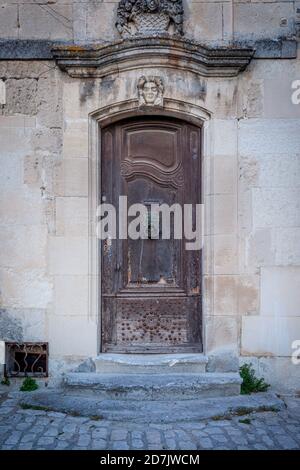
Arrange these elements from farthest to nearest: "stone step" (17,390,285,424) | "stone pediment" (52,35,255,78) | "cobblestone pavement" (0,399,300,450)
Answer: "stone pediment" (52,35,255,78) → "stone step" (17,390,285,424) → "cobblestone pavement" (0,399,300,450)

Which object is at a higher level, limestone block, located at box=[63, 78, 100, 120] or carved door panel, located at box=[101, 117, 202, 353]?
limestone block, located at box=[63, 78, 100, 120]

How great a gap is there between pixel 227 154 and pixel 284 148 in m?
0.57

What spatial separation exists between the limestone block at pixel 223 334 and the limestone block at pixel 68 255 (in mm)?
1390

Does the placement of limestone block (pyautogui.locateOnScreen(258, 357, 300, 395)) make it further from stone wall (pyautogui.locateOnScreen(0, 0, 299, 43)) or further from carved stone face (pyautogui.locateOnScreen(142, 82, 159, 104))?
stone wall (pyautogui.locateOnScreen(0, 0, 299, 43))

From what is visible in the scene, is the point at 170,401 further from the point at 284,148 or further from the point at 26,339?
the point at 284,148

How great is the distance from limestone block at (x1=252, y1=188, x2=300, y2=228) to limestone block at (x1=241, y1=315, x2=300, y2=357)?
0.94 meters

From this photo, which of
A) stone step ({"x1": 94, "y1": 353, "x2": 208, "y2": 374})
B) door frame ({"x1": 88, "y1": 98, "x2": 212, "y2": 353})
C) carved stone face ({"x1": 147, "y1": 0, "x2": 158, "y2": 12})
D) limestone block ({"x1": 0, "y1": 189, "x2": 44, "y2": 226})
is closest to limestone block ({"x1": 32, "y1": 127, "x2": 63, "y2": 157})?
door frame ({"x1": 88, "y1": 98, "x2": 212, "y2": 353})

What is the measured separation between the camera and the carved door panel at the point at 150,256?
4648mm

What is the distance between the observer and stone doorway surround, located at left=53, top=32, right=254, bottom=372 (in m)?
4.41

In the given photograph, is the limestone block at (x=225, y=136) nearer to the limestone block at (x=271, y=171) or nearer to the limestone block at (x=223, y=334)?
the limestone block at (x=271, y=171)

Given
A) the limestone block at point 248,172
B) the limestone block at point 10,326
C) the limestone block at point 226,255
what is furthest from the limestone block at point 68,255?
the limestone block at point 248,172

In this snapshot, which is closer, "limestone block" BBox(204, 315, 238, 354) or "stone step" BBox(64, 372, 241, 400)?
"stone step" BBox(64, 372, 241, 400)

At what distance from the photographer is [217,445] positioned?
327 centimetres

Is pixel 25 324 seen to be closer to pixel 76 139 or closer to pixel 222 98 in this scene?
pixel 76 139
